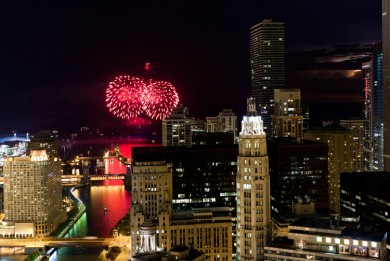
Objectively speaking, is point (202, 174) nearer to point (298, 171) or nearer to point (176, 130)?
point (298, 171)

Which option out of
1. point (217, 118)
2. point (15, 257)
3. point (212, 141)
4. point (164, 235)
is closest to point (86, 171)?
point (217, 118)

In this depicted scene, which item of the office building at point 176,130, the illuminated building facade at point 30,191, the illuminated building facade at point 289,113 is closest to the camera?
the illuminated building facade at point 30,191

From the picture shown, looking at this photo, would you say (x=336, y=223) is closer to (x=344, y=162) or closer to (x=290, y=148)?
(x=290, y=148)

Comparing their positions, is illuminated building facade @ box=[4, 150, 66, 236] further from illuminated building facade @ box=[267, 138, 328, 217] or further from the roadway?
illuminated building facade @ box=[267, 138, 328, 217]

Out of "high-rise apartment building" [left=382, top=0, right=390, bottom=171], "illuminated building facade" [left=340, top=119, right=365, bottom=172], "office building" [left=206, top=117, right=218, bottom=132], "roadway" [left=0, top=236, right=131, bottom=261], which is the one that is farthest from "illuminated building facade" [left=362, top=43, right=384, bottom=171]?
"roadway" [left=0, top=236, right=131, bottom=261]

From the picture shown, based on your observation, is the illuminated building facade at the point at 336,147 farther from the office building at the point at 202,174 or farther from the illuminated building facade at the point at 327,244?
the illuminated building facade at the point at 327,244

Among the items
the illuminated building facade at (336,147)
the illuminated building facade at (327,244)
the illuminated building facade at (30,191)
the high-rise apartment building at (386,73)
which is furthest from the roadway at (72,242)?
the high-rise apartment building at (386,73)
